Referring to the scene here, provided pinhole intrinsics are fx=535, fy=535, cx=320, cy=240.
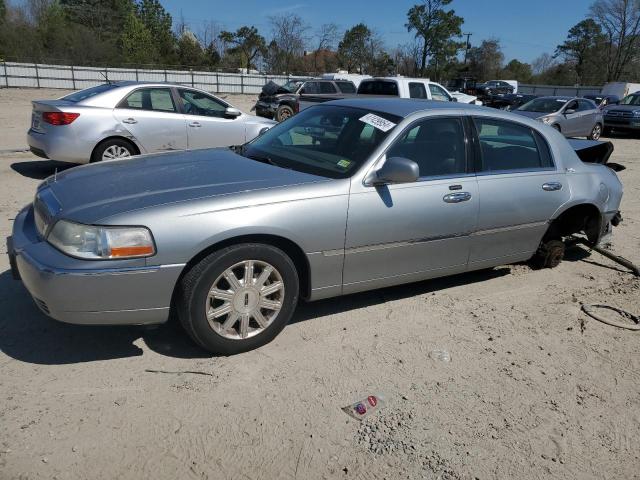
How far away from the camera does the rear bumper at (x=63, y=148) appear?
761 cm

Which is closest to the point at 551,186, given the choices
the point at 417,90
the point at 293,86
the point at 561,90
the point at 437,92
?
the point at 417,90

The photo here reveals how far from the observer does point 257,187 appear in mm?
3371

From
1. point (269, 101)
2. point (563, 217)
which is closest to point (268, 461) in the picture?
point (563, 217)

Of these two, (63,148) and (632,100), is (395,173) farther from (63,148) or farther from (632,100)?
(632,100)

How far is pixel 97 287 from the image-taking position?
2.90m

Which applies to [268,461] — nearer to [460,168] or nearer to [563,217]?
[460,168]

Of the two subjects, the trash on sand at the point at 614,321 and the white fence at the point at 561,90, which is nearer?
the trash on sand at the point at 614,321

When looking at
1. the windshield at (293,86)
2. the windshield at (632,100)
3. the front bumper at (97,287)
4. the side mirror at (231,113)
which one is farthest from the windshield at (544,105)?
the front bumper at (97,287)

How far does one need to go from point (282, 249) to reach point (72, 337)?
1.49 meters

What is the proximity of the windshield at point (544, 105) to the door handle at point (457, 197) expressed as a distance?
14232 millimetres

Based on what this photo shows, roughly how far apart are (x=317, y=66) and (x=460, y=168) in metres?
65.8

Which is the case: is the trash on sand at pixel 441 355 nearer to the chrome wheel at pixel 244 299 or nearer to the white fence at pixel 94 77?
the chrome wheel at pixel 244 299

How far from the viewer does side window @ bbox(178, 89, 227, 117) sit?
867cm

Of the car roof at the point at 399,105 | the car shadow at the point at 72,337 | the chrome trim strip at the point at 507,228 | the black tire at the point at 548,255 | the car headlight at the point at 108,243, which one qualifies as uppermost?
the car roof at the point at 399,105
